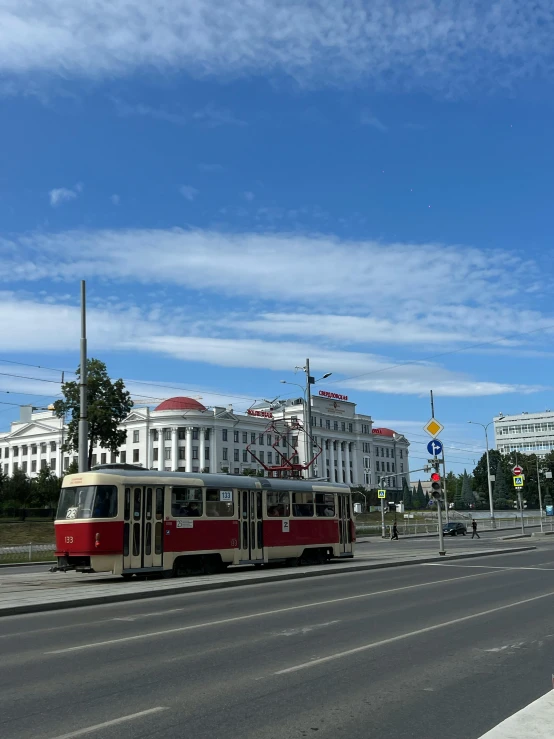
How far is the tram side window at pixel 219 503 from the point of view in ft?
72.1

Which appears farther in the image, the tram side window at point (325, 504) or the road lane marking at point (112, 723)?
the tram side window at point (325, 504)

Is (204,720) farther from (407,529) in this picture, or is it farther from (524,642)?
(407,529)

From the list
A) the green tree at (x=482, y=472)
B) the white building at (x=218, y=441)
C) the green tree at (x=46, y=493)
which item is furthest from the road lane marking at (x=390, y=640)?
the green tree at (x=482, y=472)

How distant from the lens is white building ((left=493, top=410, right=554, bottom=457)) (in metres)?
185

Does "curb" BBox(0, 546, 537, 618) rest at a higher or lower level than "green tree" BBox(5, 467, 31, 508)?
lower

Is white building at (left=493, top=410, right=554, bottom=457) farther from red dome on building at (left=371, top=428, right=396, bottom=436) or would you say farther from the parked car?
the parked car

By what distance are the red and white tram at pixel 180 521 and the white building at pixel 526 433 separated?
169995mm

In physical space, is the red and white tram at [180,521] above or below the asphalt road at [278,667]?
above

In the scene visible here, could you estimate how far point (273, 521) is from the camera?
2412 centimetres

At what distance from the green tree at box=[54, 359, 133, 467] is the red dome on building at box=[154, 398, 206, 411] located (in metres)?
51.5

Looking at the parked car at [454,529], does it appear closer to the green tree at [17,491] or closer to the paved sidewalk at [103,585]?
the paved sidewalk at [103,585]

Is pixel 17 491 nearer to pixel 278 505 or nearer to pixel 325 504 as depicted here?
pixel 325 504

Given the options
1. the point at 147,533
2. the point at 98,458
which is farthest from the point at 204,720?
the point at 98,458

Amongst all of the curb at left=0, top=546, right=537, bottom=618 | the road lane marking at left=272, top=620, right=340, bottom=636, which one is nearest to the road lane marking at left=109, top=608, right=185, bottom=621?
the curb at left=0, top=546, right=537, bottom=618
